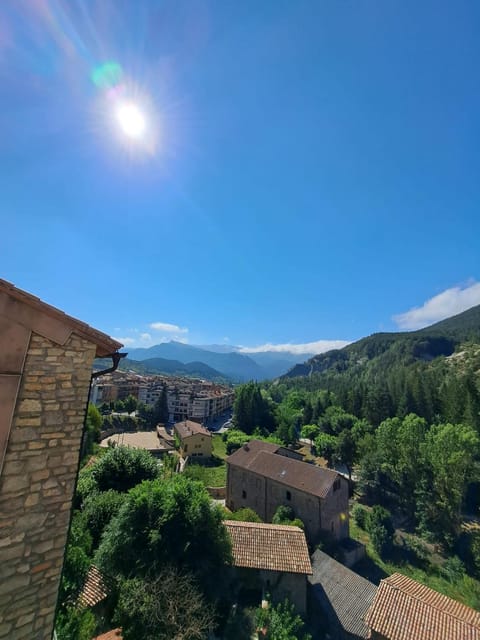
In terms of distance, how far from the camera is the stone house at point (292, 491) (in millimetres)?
23969

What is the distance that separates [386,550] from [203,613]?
23.2 m

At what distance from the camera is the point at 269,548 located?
50.5 ft

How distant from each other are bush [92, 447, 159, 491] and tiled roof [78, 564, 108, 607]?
660 cm

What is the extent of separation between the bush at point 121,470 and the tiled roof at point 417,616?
47.2 ft

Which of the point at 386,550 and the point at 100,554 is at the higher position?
the point at 100,554

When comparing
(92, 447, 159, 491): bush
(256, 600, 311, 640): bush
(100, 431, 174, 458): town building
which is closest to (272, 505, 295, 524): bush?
(92, 447, 159, 491): bush

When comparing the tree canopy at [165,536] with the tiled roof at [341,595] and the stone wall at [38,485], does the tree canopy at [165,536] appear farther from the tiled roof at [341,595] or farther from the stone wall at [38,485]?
the stone wall at [38,485]

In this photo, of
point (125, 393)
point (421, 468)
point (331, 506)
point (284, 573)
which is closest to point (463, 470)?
point (421, 468)

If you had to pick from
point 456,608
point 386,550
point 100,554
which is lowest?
point 386,550

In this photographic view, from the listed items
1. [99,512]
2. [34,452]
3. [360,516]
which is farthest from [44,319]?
[360,516]

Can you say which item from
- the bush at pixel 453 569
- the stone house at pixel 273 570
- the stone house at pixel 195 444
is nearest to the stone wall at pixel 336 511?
the bush at pixel 453 569

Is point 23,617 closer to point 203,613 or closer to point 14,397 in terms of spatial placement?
point 14,397

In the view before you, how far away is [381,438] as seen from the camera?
38.5 m

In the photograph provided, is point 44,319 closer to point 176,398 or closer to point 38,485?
point 38,485
